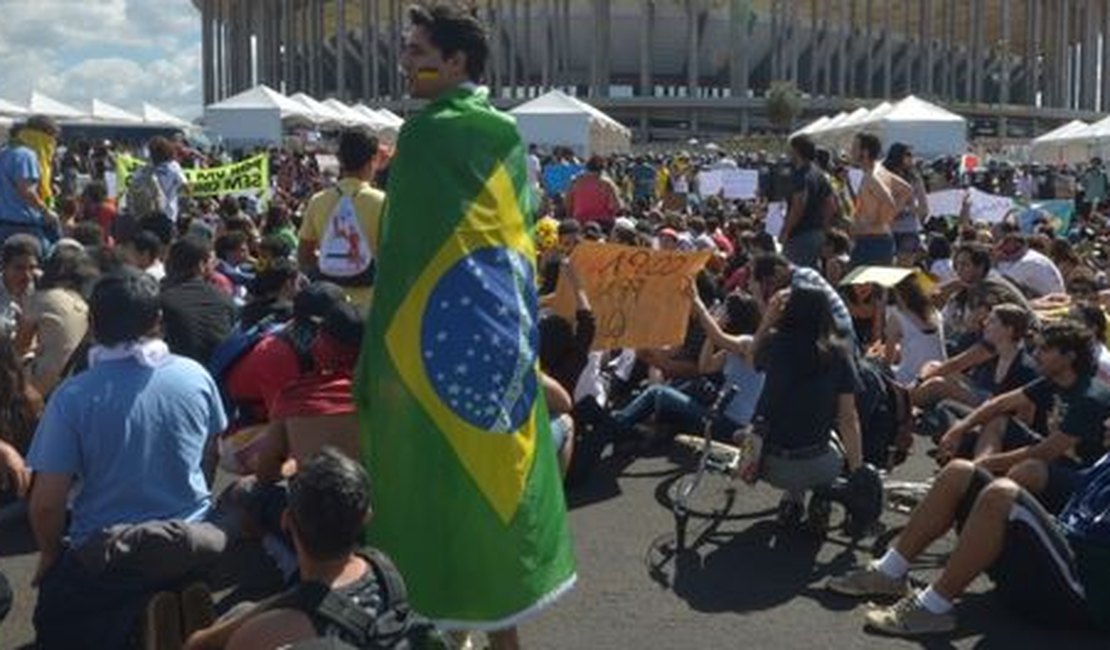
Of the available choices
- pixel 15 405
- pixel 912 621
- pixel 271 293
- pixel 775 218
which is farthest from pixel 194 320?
pixel 775 218

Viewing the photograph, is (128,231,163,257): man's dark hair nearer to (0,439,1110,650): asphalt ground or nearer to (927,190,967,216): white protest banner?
(0,439,1110,650): asphalt ground

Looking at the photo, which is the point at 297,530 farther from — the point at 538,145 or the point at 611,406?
the point at 538,145

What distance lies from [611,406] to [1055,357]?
369cm

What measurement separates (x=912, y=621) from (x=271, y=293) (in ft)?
11.9

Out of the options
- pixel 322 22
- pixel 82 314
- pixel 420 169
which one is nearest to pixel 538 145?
pixel 82 314

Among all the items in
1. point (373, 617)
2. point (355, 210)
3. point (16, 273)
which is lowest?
point (373, 617)

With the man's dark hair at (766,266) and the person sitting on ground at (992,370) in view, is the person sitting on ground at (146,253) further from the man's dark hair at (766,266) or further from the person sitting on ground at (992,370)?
the person sitting on ground at (992,370)

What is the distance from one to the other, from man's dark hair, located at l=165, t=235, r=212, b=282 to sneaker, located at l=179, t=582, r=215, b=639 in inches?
135

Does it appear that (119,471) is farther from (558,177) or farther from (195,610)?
Answer: (558,177)

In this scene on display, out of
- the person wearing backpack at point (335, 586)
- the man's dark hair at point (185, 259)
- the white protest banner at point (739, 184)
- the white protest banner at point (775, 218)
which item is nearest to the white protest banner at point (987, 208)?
the white protest banner at point (775, 218)

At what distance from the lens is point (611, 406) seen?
948cm

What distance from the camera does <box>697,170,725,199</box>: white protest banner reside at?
2153cm

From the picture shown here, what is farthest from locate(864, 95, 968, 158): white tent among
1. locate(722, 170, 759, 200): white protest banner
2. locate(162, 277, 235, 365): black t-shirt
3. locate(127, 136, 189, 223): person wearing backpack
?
locate(162, 277, 235, 365): black t-shirt

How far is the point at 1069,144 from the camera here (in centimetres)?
3419
